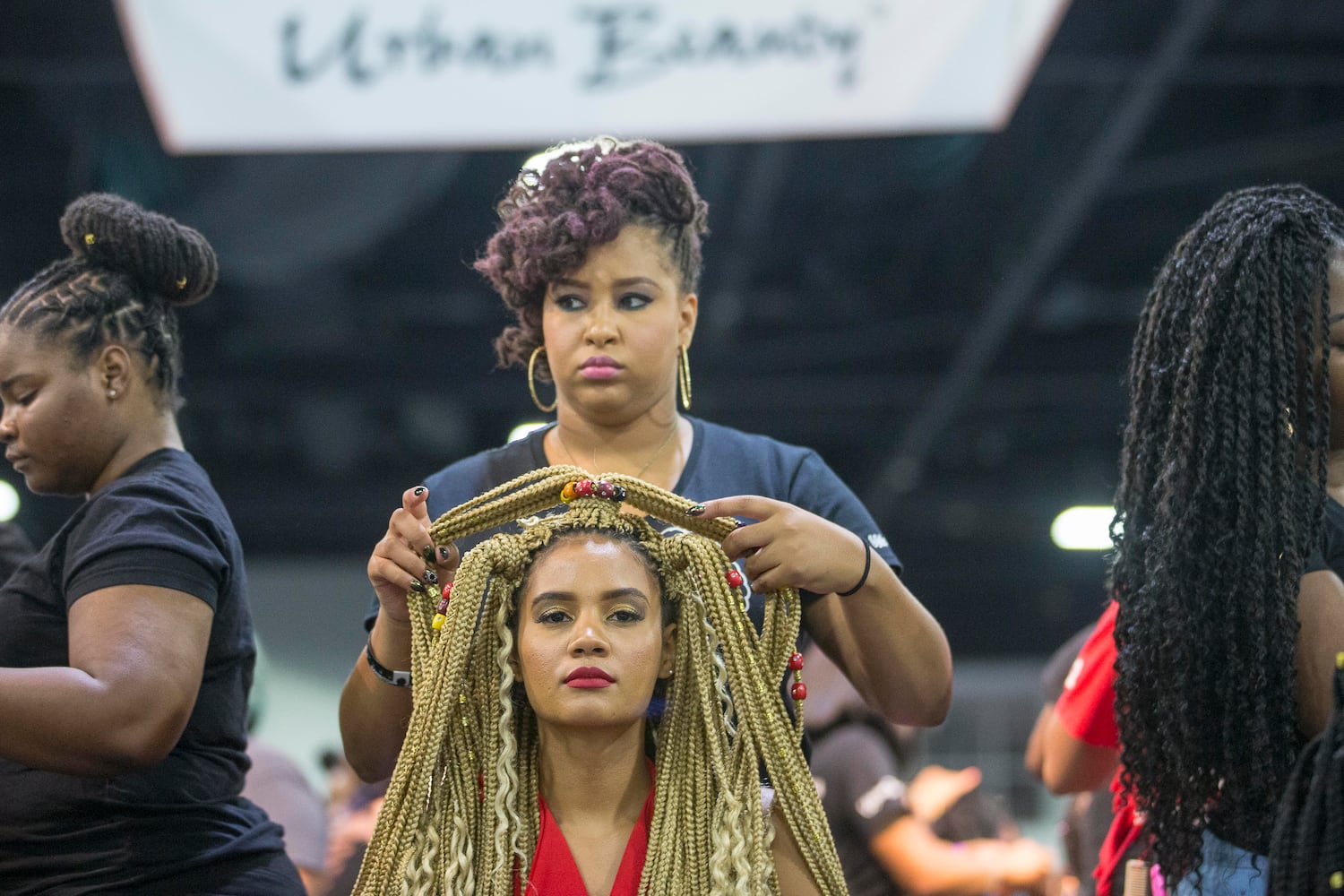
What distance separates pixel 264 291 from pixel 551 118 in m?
3.91

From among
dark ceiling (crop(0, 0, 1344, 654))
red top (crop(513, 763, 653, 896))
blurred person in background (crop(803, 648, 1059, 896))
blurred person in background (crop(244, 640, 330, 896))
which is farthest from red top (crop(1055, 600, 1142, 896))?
blurred person in background (crop(244, 640, 330, 896))

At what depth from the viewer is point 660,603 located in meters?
1.99

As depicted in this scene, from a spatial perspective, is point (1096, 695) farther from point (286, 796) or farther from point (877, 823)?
point (286, 796)

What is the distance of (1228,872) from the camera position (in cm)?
178

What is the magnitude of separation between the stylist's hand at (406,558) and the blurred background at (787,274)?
1.81 meters

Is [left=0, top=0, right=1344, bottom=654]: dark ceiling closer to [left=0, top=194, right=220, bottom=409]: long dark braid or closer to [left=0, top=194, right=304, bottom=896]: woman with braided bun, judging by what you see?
[left=0, top=194, right=220, bottom=409]: long dark braid

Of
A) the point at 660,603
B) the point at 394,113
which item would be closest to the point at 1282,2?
the point at 394,113

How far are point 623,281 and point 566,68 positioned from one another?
72.4 inches

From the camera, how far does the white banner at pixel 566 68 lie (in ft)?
12.3

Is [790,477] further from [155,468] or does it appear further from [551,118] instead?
[551,118]

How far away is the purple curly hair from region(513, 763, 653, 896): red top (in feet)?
2.38

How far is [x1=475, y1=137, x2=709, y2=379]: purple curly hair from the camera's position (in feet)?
6.98

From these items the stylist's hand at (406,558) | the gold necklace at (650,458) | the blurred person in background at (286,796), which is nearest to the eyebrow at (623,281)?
the gold necklace at (650,458)

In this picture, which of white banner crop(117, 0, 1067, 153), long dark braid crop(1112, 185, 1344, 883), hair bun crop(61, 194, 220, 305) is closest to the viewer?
long dark braid crop(1112, 185, 1344, 883)
